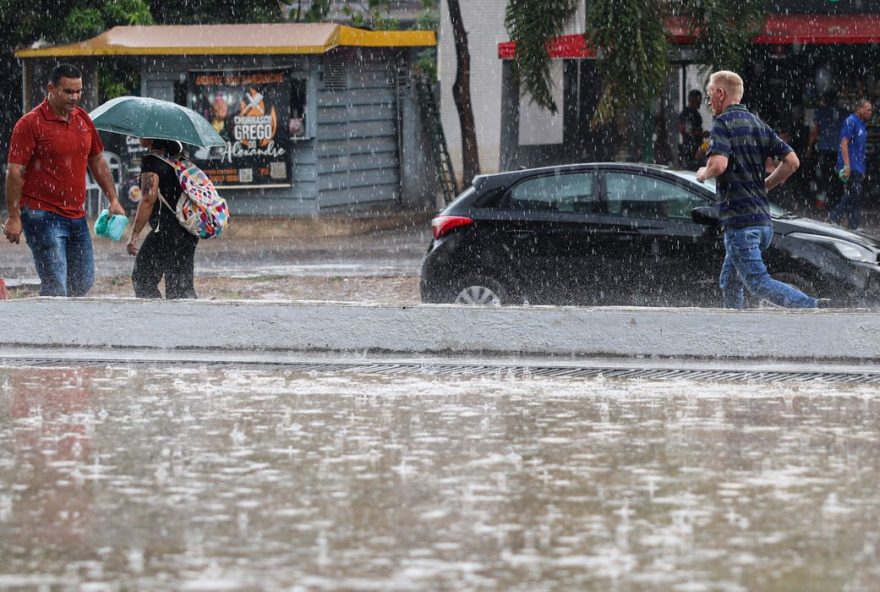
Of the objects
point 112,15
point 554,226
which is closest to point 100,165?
point 554,226

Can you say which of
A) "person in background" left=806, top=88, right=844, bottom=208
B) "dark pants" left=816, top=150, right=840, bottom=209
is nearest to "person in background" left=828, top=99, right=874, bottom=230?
"person in background" left=806, top=88, right=844, bottom=208

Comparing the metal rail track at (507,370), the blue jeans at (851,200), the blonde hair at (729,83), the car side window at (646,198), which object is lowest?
the blue jeans at (851,200)

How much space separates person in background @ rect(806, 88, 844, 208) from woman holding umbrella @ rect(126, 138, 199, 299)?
613 inches

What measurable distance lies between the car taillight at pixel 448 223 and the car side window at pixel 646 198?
1.08 metres

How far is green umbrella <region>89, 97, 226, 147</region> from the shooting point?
40.0 ft

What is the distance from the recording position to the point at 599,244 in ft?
42.7

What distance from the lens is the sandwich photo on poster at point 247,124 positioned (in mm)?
24031

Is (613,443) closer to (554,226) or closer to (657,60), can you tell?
(554,226)

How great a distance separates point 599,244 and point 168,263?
3.18m

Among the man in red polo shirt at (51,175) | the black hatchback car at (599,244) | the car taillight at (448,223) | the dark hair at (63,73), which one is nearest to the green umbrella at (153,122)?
the man in red polo shirt at (51,175)

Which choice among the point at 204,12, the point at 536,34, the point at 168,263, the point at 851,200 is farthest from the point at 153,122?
the point at 204,12

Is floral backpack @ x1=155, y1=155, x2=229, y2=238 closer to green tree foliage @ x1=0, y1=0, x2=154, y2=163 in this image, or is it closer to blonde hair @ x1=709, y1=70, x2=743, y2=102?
blonde hair @ x1=709, y1=70, x2=743, y2=102

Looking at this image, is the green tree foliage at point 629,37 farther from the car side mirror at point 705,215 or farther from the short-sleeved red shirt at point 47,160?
the short-sleeved red shirt at point 47,160

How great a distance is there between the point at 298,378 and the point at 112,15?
20.3 m
